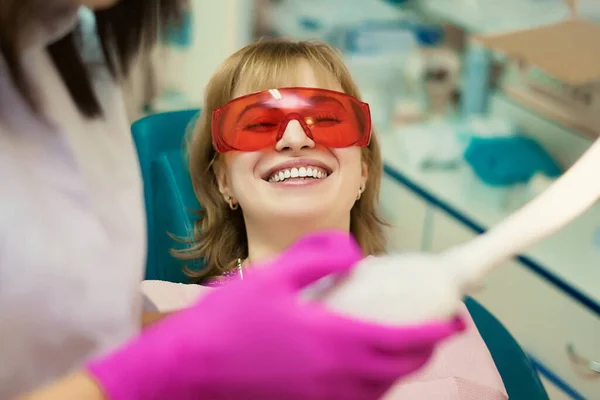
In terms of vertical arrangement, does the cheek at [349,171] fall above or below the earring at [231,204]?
above

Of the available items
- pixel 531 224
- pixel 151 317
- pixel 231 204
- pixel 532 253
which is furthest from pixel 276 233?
pixel 532 253

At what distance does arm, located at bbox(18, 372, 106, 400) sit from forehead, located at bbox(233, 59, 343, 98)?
1.08 ft

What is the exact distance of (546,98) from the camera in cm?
111

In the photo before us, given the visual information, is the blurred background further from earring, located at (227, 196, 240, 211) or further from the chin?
the chin

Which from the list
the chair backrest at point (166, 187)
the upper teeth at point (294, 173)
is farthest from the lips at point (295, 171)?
the chair backrest at point (166, 187)

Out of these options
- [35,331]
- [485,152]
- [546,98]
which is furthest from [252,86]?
[546,98]

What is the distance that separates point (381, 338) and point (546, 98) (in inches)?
34.3

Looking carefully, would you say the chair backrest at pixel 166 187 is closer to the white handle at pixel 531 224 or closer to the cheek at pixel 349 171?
the cheek at pixel 349 171

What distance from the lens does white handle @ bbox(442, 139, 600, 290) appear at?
389 mm

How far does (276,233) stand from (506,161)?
0.53m

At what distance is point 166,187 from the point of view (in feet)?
2.31

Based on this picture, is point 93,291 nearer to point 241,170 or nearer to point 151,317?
Result: point 151,317

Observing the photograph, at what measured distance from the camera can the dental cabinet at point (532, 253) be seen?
2.97ft

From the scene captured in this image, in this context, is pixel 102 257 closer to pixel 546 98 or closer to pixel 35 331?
pixel 35 331
